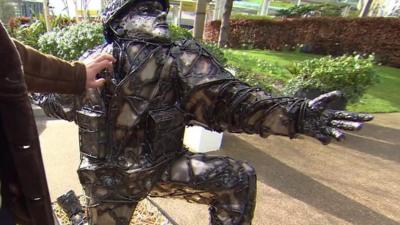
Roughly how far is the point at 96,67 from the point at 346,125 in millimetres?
1064

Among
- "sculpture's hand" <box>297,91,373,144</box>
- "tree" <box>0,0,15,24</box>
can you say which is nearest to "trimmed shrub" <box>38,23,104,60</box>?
"sculpture's hand" <box>297,91,373,144</box>

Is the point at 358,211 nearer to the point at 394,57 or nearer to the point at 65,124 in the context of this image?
the point at 65,124

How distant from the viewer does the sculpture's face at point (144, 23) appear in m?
1.57

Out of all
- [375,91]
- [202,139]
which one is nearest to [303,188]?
[202,139]

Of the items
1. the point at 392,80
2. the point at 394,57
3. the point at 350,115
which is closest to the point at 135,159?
the point at 350,115

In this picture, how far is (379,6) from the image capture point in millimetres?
26359

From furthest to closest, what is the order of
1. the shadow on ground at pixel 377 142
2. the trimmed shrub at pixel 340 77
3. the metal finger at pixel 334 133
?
1. the trimmed shrub at pixel 340 77
2. the shadow on ground at pixel 377 142
3. the metal finger at pixel 334 133

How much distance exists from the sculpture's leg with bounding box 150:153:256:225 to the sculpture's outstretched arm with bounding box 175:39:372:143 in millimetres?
187

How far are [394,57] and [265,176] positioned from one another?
1154 cm

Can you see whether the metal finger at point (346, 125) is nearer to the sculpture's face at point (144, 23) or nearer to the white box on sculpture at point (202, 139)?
the sculpture's face at point (144, 23)

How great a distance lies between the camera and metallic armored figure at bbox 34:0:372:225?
1.57 metres

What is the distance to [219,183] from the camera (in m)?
1.62

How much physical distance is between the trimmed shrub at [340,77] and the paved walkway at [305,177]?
2.66ft

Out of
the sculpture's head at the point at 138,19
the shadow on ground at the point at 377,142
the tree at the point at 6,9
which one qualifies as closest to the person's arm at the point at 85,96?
the sculpture's head at the point at 138,19
